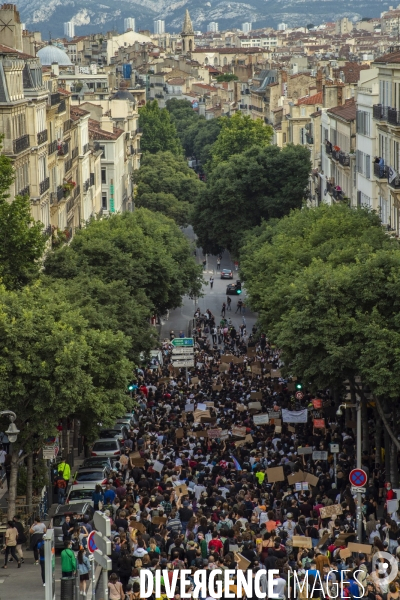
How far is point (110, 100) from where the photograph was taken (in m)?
127

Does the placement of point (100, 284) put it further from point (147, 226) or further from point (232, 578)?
point (232, 578)

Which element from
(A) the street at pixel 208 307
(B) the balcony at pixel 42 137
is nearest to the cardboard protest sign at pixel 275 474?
(B) the balcony at pixel 42 137

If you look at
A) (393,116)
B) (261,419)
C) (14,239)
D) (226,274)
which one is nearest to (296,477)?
(261,419)

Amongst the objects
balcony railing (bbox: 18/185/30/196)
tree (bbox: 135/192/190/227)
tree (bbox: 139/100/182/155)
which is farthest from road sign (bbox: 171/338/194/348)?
tree (bbox: 139/100/182/155)

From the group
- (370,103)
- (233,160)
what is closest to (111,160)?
(233,160)

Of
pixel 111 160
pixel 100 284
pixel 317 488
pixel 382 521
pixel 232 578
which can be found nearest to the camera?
pixel 232 578

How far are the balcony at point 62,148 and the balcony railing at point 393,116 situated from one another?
770 inches

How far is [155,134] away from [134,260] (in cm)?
9964

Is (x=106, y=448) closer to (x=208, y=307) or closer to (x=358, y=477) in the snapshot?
(x=358, y=477)

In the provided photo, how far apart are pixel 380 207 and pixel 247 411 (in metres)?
20.4

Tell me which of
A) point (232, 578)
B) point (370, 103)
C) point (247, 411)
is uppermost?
point (370, 103)

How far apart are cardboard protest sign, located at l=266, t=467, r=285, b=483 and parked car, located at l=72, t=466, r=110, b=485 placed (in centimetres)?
469

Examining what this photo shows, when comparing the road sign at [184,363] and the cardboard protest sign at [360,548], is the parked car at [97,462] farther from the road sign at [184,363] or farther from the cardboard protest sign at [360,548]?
the road sign at [184,363]

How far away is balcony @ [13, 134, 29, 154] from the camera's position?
201ft
